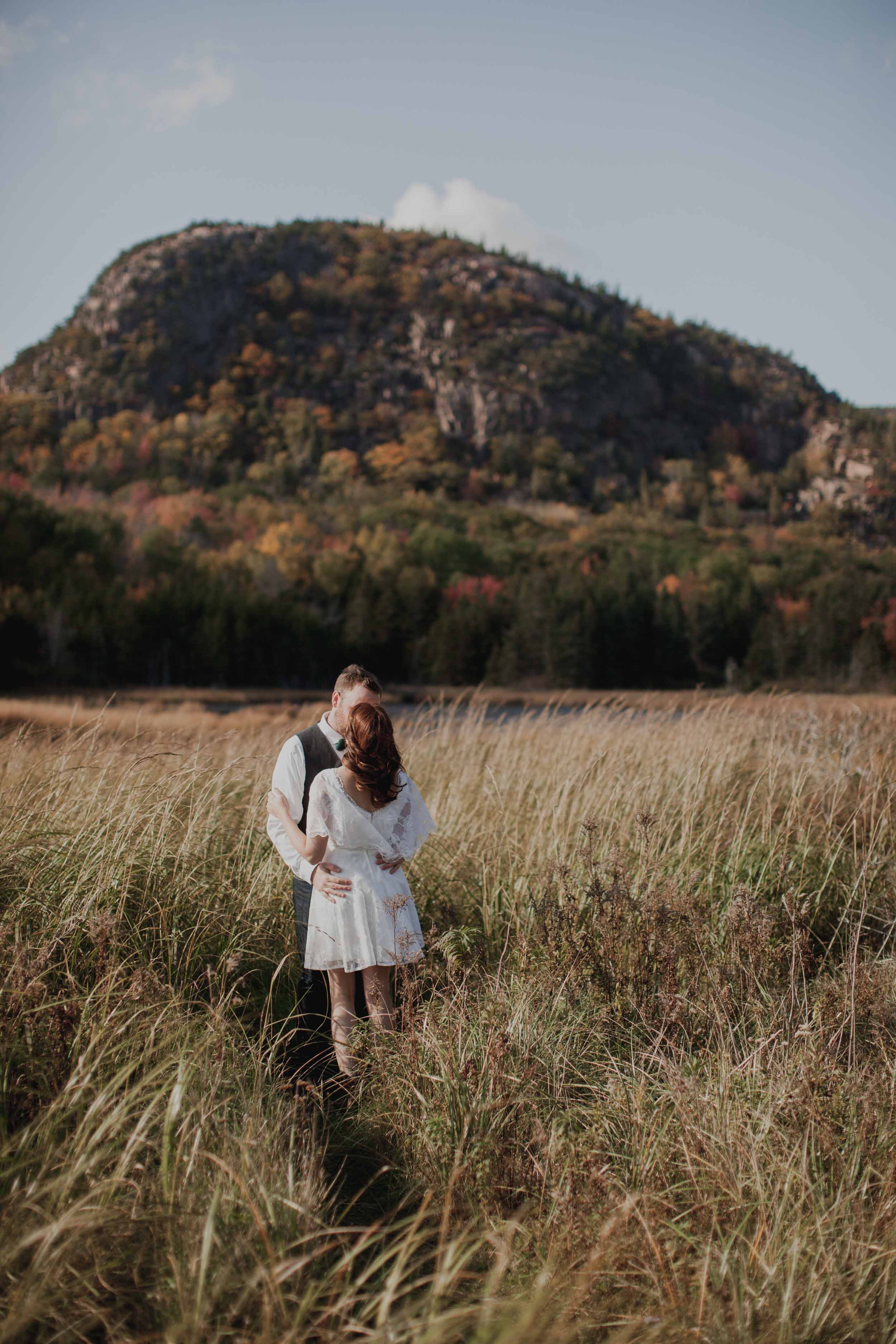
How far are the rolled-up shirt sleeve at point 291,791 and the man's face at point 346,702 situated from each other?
6.9 inches

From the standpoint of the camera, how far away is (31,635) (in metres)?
44.6

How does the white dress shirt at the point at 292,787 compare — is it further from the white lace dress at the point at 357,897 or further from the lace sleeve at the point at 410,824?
the lace sleeve at the point at 410,824

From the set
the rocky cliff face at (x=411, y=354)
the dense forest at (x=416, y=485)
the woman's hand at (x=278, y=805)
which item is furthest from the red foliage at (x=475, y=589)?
the rocky cliff face at (x=411, y=354)

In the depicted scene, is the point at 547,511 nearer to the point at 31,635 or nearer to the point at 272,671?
the point at 272,671

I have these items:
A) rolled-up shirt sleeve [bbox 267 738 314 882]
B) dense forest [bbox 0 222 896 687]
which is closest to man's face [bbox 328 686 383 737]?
rolled-up shirt sleeve [bbox 267 738 314 882]

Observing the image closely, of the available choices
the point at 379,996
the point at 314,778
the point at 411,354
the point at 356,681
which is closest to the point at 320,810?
the point at 314,778

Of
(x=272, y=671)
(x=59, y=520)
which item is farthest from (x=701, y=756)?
(x=59, y=520)

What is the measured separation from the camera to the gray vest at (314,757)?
3.47m

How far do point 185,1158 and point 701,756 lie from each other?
172 inches

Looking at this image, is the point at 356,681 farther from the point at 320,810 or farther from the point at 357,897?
the point at 357,897

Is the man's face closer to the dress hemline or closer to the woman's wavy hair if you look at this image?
the woman's wavy hair

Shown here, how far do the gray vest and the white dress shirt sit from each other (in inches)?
0.6

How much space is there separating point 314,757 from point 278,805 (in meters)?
0.25

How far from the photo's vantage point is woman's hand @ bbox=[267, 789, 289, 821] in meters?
3.35
